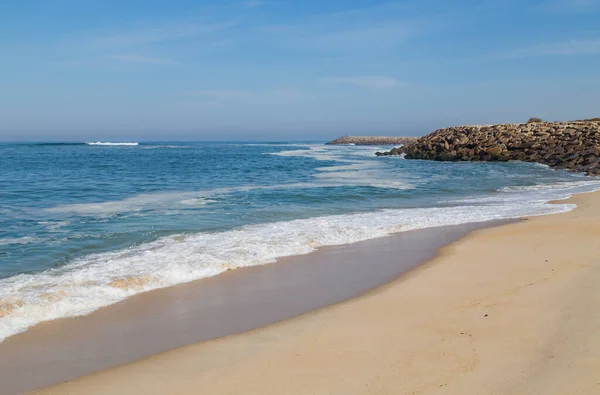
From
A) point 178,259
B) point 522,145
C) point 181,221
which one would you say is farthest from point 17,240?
point 522,145

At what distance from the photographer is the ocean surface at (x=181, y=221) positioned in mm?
6312

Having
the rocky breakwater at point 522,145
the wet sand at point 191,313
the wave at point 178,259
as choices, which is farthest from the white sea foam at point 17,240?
the rocky breakwater at point 522,145

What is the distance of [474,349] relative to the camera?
3.90 metres

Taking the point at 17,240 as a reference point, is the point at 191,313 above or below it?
below

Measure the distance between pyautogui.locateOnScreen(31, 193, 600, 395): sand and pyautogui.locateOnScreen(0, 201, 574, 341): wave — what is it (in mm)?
1983

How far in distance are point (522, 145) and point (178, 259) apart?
3139 cm

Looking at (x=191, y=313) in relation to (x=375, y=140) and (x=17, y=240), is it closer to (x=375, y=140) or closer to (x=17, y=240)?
(x=17, y=240)

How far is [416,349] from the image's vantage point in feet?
13.0

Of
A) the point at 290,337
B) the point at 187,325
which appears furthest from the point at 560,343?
the point at 187,325

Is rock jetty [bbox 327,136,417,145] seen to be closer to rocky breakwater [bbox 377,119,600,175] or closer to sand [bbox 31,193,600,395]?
rocky breakwater [bbox 377,119,600,175]

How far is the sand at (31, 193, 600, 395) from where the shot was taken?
11.2ft

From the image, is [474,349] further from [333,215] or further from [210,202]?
[210,202]

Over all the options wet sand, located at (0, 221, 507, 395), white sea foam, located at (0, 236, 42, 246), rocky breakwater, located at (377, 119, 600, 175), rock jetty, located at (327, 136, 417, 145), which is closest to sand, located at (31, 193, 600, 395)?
wet sand, located at (0, 221, 507, 395)

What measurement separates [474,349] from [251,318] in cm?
221
